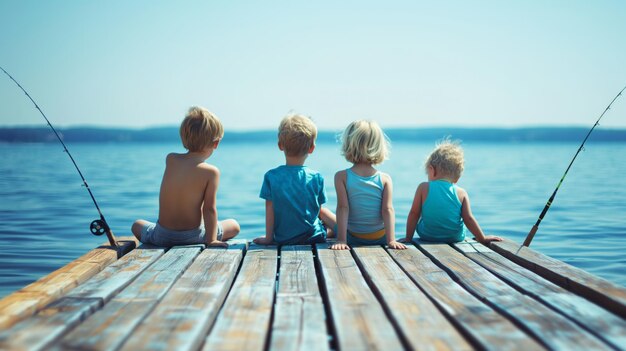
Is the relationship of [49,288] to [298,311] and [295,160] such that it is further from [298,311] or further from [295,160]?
[295,160]

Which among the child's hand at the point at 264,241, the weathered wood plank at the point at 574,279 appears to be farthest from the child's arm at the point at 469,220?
the child's hand at the point at 264,241

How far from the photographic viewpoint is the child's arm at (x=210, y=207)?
4367mm

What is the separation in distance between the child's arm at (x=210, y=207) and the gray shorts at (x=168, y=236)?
0.14 metres

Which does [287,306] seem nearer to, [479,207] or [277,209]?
[277,209]

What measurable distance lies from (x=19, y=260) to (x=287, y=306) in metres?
4.59

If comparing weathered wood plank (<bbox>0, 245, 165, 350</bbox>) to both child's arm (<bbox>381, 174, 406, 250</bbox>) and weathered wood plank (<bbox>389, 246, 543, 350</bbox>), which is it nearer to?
weathered wood plank (<bbox>389, 246, 543, 350</bbox>)

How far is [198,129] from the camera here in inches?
175

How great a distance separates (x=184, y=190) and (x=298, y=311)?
1.96 meters

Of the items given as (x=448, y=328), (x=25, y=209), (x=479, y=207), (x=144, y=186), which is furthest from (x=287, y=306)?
(x=144, y=186)

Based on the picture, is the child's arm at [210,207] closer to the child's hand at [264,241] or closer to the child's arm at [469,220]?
the child's hand at [264,241]

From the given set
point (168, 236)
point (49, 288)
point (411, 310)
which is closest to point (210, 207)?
point (168, 236)

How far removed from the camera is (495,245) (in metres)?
4.41

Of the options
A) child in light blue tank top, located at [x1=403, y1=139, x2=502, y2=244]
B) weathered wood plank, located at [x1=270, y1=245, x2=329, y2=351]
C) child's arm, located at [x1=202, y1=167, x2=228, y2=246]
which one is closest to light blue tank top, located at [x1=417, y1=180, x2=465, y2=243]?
child in light blue tank top, located at [x1=403, y1=139, x2=502, y2=244]

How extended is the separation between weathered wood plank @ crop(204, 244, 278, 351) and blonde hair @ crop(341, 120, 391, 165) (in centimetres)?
121
